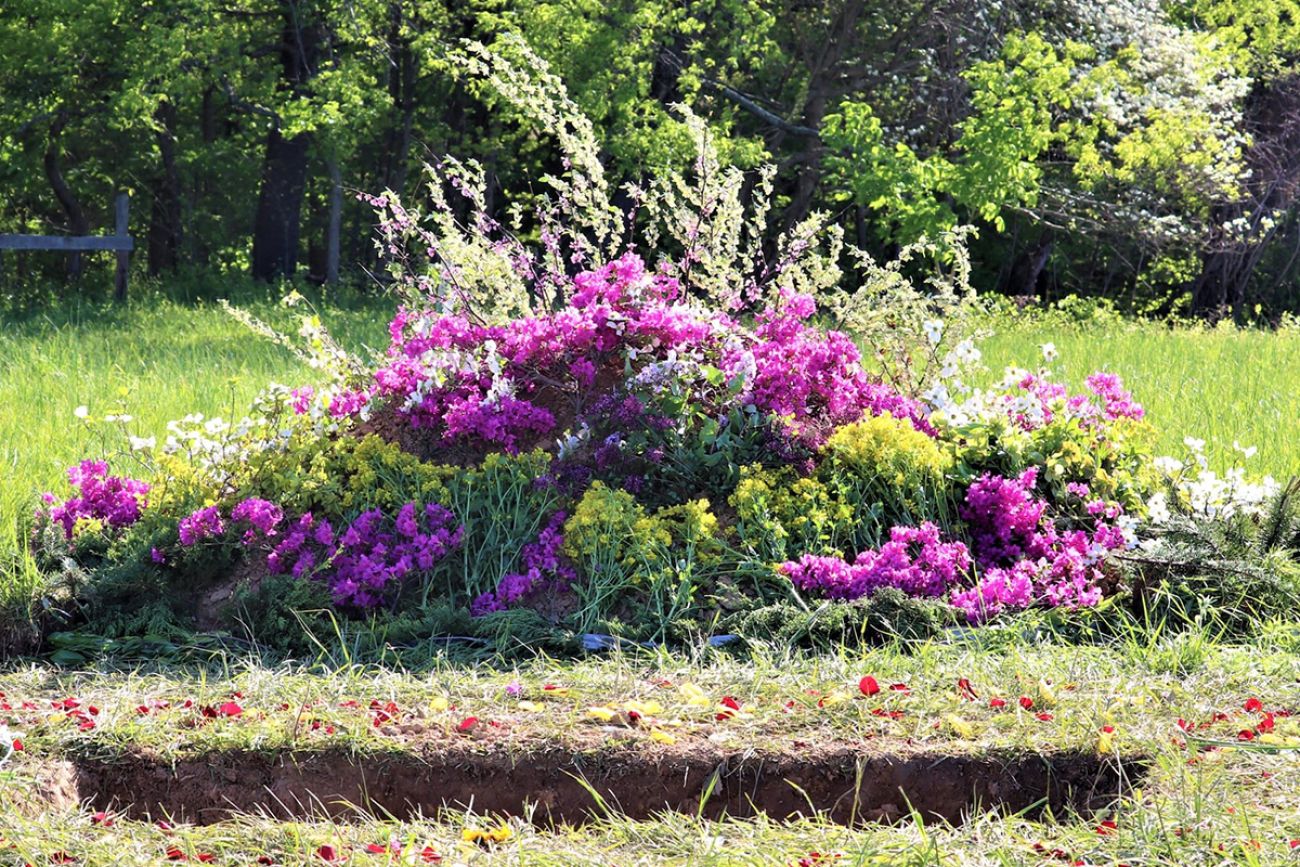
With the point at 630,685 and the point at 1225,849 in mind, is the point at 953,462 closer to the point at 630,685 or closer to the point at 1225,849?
the point at 630,685

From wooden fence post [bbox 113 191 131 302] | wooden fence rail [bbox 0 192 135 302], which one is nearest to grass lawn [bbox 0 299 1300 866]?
wooden fence rail [bbox 0 192 135 302]

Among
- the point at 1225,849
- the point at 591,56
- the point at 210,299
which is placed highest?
the point at 591,56

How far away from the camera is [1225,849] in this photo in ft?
9.26

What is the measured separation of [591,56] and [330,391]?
9409 millimetres

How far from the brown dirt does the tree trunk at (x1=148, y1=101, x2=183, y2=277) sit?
1642 centimetres

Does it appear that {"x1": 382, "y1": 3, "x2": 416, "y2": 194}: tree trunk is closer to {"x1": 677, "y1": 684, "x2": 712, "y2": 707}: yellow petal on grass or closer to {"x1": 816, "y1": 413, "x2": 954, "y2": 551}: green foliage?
{"x1": 816, "y1": 413, "x2": 954, "y2": 551}: green foliage

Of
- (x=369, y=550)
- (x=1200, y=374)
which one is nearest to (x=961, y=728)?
(x=369, y=550)

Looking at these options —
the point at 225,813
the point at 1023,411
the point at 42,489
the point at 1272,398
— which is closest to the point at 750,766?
the point at 225,813

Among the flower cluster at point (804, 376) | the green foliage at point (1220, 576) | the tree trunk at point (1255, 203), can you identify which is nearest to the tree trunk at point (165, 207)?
the tree trunk at point (1255, 203)

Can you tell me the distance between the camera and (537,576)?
4562 mm

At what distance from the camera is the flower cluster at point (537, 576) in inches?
179

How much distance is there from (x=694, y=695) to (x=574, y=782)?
1.39ft

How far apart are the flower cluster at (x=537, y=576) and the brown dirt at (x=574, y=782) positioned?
1.06 metres

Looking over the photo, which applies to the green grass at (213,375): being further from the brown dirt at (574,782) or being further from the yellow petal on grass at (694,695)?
the yellow petal on grass at (694,695)
